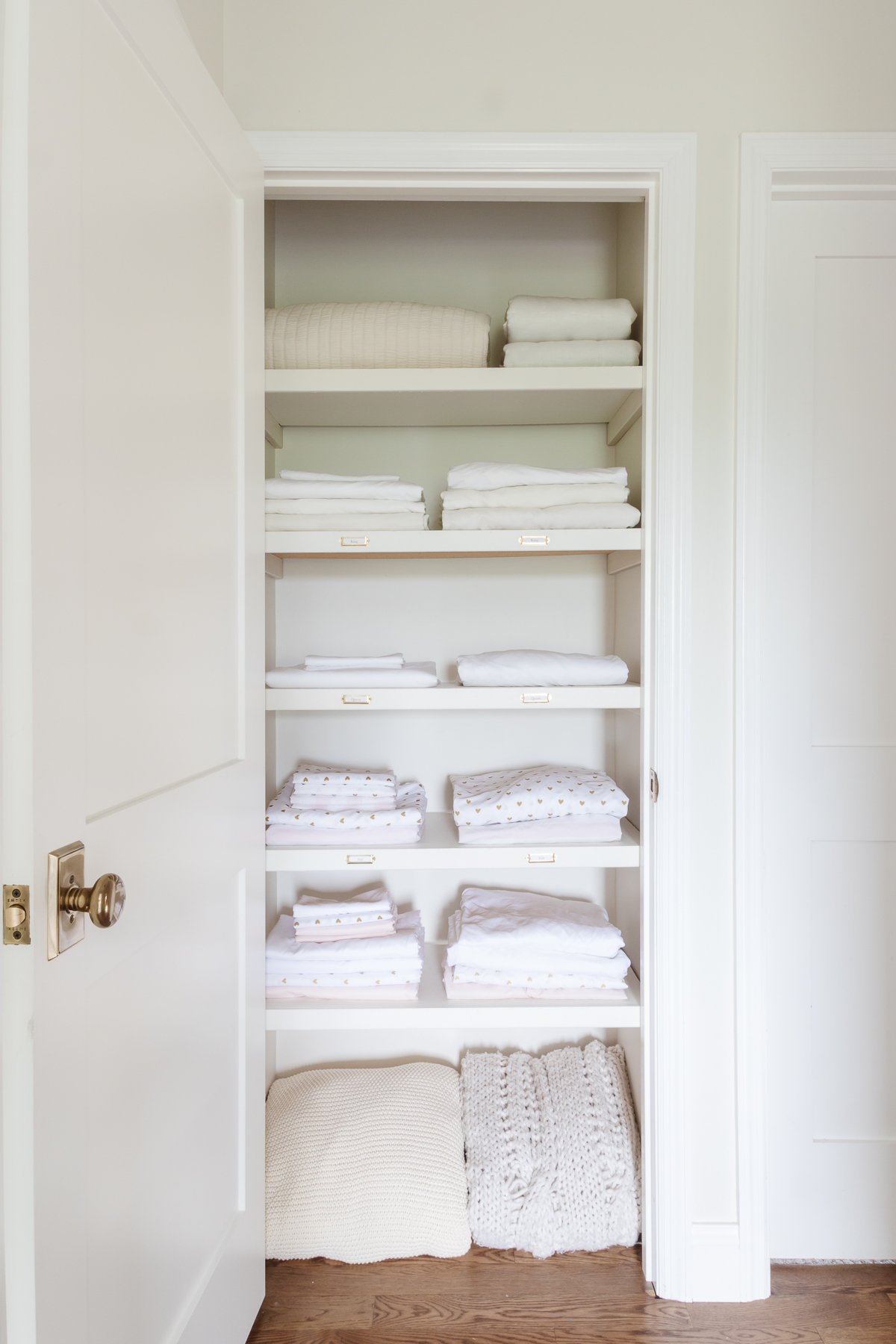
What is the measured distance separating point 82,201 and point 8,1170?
940 millimetres

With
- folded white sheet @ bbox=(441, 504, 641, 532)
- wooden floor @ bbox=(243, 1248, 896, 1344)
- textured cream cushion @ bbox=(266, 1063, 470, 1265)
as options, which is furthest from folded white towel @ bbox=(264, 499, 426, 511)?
wooden floor @ bbox=(243, 1248, 896, 1344)

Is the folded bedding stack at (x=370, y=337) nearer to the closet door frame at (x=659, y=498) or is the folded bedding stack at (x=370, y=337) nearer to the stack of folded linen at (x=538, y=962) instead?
the closet door frame at (x=659, y=498)

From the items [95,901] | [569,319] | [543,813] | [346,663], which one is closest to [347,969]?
[543,813]

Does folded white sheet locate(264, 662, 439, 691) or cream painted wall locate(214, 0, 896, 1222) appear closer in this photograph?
cream painted wall locate(214, 0, 896, 1222)

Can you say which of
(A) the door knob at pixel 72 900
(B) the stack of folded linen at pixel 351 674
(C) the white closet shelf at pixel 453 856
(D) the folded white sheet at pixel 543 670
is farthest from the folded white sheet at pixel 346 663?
(A) the door knob at pixel 72 900

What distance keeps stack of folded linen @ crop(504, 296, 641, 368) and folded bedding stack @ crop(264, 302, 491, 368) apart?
0.29 feet

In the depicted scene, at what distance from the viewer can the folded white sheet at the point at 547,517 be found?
166 cm

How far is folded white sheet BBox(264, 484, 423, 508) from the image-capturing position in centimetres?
167

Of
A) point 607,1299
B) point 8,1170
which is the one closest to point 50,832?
point 8,1170

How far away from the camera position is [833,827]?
176cm

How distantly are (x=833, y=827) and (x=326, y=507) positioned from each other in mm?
1230

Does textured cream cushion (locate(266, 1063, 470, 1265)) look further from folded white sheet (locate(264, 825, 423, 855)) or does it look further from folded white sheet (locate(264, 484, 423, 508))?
folded white sheet (locate(264, 484, 423, 508))

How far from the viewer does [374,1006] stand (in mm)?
1702

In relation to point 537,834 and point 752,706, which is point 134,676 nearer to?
point 537,834
